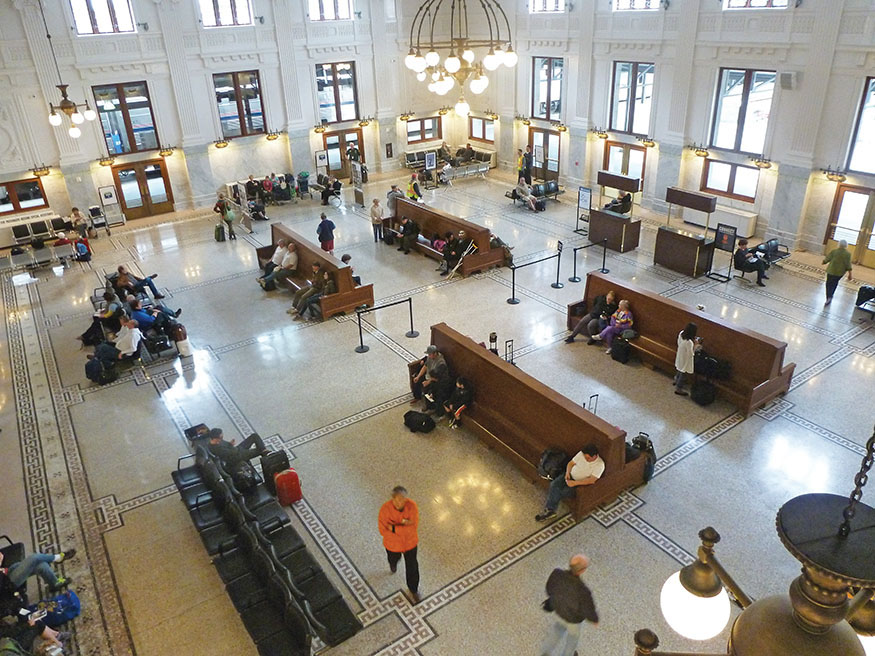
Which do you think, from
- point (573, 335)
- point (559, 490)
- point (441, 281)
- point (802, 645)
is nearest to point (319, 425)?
point (559, 490)

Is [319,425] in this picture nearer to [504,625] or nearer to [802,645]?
[504,625]

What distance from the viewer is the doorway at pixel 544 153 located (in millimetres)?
21141

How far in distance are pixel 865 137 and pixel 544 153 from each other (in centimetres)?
997

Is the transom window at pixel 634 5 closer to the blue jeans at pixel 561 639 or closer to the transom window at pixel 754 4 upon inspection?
the transom window at pixel 754 4

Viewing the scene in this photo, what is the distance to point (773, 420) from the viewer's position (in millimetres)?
8828

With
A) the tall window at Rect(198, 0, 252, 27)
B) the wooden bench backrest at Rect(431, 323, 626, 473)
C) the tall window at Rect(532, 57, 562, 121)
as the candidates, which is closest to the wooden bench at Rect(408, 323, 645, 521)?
the wooden bench backrest at Rect(431, 323, 626, 473)

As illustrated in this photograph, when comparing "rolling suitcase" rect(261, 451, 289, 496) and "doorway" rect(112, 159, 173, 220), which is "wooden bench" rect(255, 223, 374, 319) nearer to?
"rolling suitcase" rect(261, 451, 289, 496)

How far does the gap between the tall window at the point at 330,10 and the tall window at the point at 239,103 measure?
2.82m

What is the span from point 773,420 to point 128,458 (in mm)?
8885

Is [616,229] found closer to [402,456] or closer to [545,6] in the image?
[545,6]

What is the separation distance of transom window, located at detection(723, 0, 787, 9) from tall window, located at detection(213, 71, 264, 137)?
13600 mm

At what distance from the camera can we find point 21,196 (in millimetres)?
17547

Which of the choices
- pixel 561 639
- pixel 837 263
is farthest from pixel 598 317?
pixel 561 639

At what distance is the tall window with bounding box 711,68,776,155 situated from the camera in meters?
14.9
